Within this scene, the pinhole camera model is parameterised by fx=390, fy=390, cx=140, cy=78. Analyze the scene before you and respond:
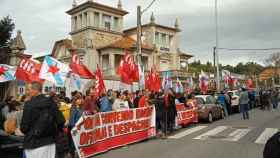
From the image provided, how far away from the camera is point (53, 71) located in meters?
13.7

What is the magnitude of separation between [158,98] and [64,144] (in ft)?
19.0

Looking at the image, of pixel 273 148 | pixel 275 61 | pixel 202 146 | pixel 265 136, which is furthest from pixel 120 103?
pixel 275 61

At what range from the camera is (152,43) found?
55562mm

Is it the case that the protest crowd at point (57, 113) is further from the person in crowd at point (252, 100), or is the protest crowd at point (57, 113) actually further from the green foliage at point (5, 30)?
the green foliage at point (5, 30)

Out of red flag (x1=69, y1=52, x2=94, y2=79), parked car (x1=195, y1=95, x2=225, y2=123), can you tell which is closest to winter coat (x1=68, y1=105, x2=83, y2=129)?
red flag (x1=69, y1=52, x2=94, y2=79)

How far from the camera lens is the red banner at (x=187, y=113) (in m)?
16.8

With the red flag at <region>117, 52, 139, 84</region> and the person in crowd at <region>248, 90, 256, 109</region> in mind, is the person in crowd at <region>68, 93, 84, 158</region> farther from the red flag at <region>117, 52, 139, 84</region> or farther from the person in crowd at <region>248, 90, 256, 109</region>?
the person in crowd at <region>248, 90, 256, 109</region>

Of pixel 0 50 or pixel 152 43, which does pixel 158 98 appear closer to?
pixel 0 50

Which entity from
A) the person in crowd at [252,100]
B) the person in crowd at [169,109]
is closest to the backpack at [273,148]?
the person in crowd at [169,109]

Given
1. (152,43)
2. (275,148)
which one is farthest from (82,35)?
(275,148)

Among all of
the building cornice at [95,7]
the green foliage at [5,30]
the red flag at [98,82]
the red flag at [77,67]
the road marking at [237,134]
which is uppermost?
the building cornice at [95,7]

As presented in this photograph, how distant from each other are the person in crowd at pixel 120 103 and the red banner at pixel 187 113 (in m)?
3.59

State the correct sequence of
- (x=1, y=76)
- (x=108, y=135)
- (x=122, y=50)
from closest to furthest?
(x=108, y=135) → (x=1, y=76) → (x=122, y=50)

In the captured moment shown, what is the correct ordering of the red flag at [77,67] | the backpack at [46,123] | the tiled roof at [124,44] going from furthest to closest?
the tiled roof at [124,44]
the red flag at [77,67]
the backpack at [46,123]
